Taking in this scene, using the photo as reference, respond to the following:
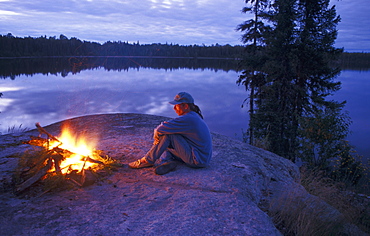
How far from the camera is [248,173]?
532 centimetres

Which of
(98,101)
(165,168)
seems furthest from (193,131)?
(98,101)

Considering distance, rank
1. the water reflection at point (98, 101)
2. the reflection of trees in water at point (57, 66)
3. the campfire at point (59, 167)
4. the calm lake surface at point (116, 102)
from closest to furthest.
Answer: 1. the campfire at point (59, 167)
2. the calm lake surface at point (116, 102)
3. the water reflection at point (98, 101)
4. the reflection of trees in water at point (57, 66)

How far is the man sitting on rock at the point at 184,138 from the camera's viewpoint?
512cm

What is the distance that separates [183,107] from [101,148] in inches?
117

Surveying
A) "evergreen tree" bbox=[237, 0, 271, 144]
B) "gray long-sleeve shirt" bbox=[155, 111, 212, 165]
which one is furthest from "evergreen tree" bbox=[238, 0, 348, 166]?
"gray long-sleeve shirt" bbox=[155, 111, 212, 165]

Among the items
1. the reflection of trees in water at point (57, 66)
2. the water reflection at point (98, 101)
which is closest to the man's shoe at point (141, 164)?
the reflection of trees in water at point (57, 66)

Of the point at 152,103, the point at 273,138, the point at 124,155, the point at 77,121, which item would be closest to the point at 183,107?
the point at 124,155

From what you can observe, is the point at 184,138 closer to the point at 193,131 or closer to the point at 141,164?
the point at 193,131

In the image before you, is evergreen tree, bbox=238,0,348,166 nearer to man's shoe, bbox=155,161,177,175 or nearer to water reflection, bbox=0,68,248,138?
water reflection, bbox=0,68,248,138

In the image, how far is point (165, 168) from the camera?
205 inches

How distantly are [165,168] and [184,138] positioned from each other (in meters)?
0.67

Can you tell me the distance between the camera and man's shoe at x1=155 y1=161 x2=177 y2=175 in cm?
515

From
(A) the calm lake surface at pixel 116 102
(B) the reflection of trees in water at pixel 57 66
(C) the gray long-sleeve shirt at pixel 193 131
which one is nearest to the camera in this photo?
(C) the gray long-sleeve shirt at pixel 193 131

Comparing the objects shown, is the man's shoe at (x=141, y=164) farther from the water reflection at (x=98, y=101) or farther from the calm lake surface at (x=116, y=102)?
the water reflection at (x=98, y=101)
